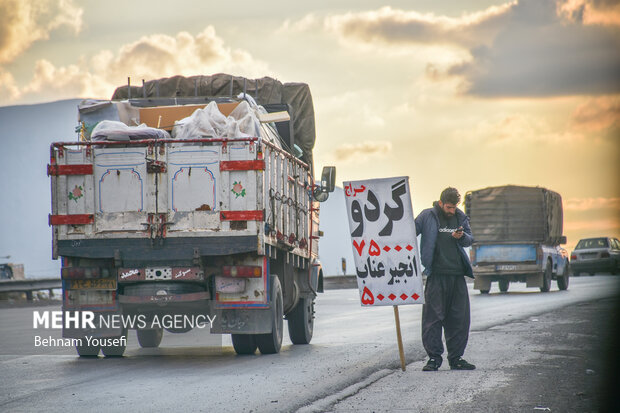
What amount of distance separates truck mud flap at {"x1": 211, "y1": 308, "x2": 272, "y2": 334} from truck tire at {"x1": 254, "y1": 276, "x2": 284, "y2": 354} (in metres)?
0.39

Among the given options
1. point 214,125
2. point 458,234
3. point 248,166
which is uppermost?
point 214,125

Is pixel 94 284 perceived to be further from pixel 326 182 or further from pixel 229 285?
pixel 326 182

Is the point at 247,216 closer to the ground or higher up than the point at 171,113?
closer to the ground

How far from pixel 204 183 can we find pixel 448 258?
310 centimetres

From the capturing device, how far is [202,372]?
10.6 metres

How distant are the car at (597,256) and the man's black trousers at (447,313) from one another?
37093mm

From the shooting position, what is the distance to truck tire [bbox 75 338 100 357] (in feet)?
41.1

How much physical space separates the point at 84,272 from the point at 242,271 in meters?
1.93

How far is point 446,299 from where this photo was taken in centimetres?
1060

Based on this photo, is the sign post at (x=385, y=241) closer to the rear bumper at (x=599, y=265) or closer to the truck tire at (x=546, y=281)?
the truck tire at (x=546, y=281)

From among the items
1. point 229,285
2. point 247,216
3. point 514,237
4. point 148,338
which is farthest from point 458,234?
point 514,237

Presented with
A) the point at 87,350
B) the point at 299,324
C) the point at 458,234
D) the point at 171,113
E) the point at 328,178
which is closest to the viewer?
the point at 458,234

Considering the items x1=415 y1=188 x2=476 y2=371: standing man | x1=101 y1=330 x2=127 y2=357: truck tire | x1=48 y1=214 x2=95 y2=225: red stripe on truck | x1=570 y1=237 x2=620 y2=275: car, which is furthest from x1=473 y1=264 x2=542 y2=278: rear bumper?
x1=48 y1=214 x2=95 y2=225: red stripe on truck

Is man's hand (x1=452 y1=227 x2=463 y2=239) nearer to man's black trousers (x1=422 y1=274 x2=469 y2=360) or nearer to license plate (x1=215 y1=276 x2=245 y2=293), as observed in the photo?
man's black trousers (x1=422 y1=274 x2=469 y2=360)
